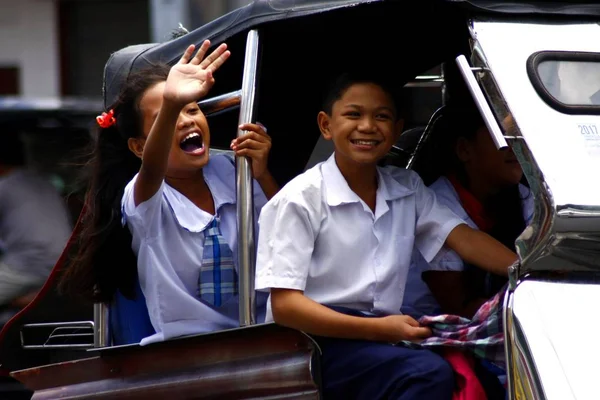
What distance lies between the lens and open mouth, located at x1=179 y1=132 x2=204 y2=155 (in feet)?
11.4

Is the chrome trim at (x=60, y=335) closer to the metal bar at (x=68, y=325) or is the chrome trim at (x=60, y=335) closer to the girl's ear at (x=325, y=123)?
the metal bar at (x=68, y=325)

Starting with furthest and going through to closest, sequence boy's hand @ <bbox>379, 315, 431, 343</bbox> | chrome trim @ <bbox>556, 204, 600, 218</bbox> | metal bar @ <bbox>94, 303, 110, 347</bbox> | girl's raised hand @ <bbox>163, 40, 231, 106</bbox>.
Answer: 1. metal bar @ <bbox>94, 303, 110, 347</bbox>
2. girl's raised hand @ <bbox>163, 40, 231, 106</bbox>
3. boy's hand @ <bbox>379, 315, 431, 343</bbox>
4. chrome trim @ <bbox>556, 204, 600, 218</bbox>

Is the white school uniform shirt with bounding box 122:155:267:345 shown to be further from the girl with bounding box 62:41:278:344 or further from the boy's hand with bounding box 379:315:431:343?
the boy's hand with bounding box 379:315:431:343

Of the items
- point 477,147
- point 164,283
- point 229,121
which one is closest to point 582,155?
point 477,147

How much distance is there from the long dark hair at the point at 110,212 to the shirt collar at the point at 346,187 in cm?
66

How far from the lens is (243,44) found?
3424mm

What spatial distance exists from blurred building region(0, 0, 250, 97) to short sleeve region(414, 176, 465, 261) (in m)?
9.28

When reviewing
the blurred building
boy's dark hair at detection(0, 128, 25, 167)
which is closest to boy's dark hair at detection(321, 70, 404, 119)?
boy's dark hair at detection(0, 128, 25, 167)

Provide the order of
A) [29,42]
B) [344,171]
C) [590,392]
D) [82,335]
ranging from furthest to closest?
[29,42] → [82,335] → [344,171] → [590,392]

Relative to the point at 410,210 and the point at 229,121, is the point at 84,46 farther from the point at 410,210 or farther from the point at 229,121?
the point at 410,210

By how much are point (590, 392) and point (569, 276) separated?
312 mm

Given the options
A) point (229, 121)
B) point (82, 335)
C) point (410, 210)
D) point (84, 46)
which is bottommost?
point (82, 335)

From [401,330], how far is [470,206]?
725 mm

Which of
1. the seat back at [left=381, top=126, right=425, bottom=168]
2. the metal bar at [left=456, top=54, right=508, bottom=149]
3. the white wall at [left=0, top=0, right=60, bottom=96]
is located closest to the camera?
the metal bar at [left=456, top=54, right=508, bottom=149]
